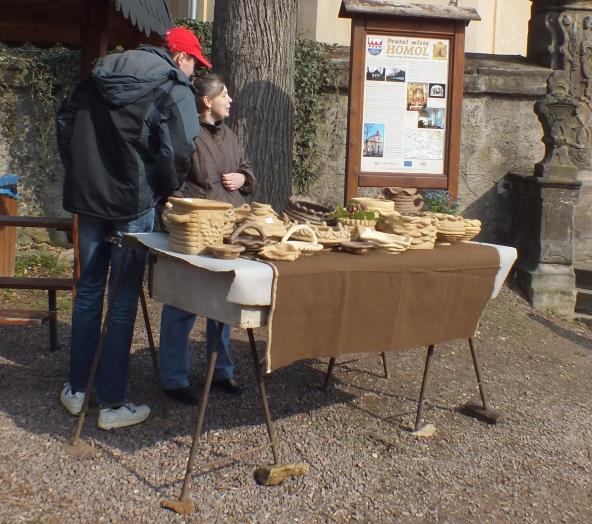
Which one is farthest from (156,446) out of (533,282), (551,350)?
(533,282)

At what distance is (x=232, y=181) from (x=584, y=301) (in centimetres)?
447

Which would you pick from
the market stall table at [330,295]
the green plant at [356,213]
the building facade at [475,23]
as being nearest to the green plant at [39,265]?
the market stall table at [330,295]

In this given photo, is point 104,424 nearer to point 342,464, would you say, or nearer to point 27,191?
point 342,464

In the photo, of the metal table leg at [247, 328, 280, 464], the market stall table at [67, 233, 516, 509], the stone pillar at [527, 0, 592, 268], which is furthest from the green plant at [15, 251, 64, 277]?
the stone pillar at [527, 0, 592, 268]

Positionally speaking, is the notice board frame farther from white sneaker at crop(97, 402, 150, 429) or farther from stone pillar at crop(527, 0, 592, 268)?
stone pillar at crop(527, 0, 592, 268)

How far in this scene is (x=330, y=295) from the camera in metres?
3.73

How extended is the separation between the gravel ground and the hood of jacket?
161 cm

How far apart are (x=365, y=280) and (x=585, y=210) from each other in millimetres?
5213

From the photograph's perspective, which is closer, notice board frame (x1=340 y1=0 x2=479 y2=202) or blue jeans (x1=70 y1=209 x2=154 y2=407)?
blue jeans (x1=70 y1=209 x2=154 y2=407)

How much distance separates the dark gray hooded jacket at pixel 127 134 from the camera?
156 inches

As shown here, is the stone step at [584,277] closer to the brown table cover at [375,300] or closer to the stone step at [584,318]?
the stone step at [584,318]

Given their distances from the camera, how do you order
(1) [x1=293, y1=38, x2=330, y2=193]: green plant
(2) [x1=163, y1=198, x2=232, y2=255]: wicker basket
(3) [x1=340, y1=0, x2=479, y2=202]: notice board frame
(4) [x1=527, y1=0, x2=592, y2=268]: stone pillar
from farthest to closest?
(4) [x1=527, y1=0, x2=592, y2=268]: stone pillar, (1) [x1=293, y1=38, x2=330, y2=193]: green plant, (3) [x1=340, y1=0, x2=479, y2=202]: notice board frame, (2) [x1=163, y1=198, x2=232, y2=255]: wicker basket


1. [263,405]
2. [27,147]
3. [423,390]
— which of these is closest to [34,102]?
[27,147]

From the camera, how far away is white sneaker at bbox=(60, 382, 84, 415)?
173 inches
